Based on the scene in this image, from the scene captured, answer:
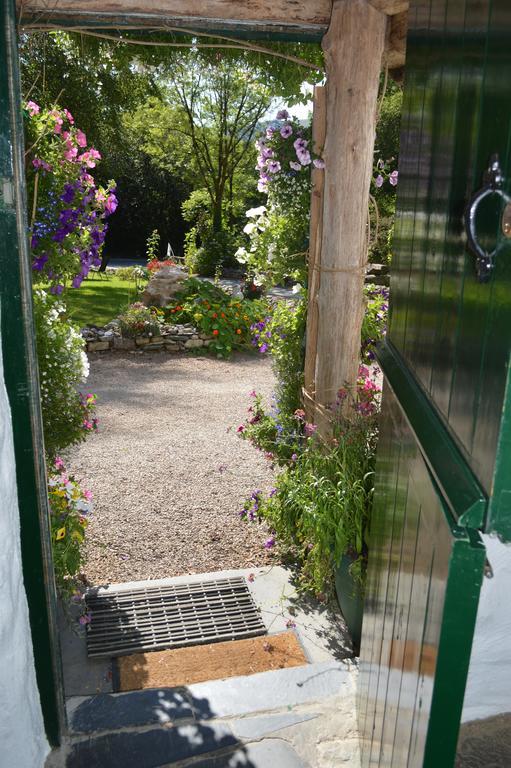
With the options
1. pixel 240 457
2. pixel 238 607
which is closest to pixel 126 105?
pixel 240 457

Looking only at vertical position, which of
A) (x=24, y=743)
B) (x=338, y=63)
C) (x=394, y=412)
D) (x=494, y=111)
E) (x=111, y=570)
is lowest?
(x=111, y=570)

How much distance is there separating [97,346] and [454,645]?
854cm

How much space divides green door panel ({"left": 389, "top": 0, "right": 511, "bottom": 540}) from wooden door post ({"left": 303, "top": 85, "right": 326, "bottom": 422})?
6.15 feet

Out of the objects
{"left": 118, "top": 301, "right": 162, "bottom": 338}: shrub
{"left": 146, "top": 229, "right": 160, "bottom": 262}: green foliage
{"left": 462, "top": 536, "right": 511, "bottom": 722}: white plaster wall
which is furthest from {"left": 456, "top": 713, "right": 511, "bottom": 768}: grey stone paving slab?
{"left": 146, "top": 229, "right": 160, "bottom": 262}: green foliage

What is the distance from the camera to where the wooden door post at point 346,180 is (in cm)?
336

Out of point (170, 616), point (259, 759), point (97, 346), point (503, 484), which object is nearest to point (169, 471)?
point (170, 616)

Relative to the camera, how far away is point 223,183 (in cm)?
1900

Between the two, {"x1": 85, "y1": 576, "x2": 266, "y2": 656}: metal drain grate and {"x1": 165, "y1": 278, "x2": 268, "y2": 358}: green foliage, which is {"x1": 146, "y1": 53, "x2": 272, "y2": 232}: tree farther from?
{"x1": 85, "y1": 576, "x2": 266, "y2": 656}: metal drain grate

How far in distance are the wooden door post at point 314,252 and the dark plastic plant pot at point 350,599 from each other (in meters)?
0.98

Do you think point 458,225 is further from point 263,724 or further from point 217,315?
point 217,315

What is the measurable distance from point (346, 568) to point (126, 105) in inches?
377

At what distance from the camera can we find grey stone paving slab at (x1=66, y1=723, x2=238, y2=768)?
256 cm

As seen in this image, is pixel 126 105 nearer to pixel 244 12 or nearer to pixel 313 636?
pixel 244 12

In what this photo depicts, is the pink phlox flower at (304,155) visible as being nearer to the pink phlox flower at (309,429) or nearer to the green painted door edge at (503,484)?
the pink phlox flower at (309,429)
